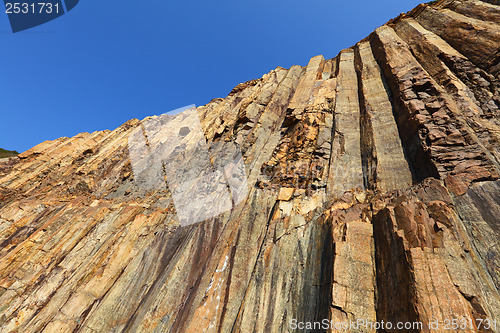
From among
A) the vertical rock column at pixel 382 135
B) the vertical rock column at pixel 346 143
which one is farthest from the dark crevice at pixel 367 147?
the vertical rock column at pixel 346 143

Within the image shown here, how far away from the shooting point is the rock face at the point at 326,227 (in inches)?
256

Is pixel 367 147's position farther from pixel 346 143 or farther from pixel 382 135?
pixel 346 143

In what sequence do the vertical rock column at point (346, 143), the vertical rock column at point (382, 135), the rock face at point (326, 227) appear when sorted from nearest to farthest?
1. the rock face at point (326, 227)
2. the vertical rock column at point (382, 135)
3. the vertical rock column at point (346, 143)

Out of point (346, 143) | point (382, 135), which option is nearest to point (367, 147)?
point (382, 135)

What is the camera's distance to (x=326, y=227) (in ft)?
30.6

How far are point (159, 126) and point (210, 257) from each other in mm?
27032

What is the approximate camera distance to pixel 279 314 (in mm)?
7723

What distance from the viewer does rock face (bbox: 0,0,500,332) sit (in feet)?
21.3

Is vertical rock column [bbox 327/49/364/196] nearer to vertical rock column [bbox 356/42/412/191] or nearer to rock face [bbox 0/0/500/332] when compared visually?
rock face [bbox 0/0/500/332]

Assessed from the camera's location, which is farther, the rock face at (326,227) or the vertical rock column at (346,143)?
the vertical rock column at (346,143)

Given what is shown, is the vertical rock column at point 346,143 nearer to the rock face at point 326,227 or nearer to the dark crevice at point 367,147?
the rock face at point 326,227

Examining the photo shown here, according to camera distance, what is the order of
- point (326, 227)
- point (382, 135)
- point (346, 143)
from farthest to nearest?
point (346, 143) → point (382, 135) → point (326, 227)

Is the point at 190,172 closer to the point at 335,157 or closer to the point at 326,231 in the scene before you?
the point at 335,157

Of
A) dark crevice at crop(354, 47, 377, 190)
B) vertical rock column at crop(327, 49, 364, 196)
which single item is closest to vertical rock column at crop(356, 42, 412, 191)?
dark crevice at crop(354, 47, 377, 190)
